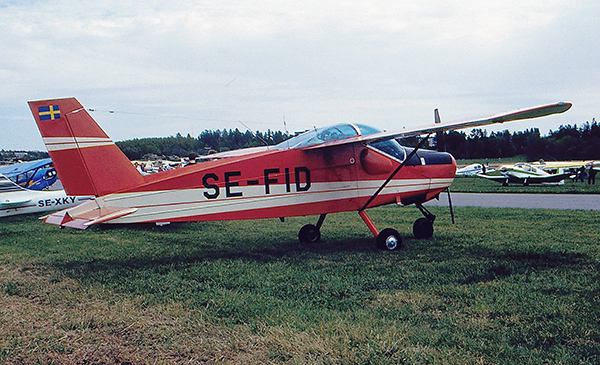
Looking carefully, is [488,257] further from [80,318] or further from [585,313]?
[80,318]

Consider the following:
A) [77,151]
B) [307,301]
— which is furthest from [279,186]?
[77,151]

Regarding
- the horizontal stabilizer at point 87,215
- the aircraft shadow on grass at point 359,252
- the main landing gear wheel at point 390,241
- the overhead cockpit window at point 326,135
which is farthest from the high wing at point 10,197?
the main landing gear wheel at point 390,241

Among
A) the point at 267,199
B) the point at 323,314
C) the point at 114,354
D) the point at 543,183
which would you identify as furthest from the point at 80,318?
the point at 543,183

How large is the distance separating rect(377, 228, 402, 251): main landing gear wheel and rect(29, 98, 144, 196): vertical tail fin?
4068 millimetres

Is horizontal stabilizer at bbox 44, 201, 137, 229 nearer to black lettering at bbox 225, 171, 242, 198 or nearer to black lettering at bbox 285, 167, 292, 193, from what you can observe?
black lettering at bbox 225, 171, 242, 198

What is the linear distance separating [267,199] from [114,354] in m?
3.94

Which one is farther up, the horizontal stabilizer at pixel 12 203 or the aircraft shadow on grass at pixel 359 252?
the horizontal stabilizer at pixel 12 203

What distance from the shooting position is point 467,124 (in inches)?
253

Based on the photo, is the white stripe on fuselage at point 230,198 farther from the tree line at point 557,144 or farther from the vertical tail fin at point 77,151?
the tree line at point 557,144

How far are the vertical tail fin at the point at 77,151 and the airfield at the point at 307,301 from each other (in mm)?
1248

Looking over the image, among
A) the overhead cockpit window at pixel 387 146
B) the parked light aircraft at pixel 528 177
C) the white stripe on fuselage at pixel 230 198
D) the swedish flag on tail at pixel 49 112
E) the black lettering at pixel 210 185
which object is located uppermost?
the swedish flag on tail at pixel 49 112

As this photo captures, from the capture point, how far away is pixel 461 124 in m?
6.41

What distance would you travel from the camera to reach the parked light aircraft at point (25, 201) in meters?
11.5

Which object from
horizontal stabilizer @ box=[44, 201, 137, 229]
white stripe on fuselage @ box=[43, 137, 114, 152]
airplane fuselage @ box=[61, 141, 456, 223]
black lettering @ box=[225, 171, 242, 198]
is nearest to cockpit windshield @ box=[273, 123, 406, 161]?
airplane fuselage @ box=[61, 141, 456, 223]
